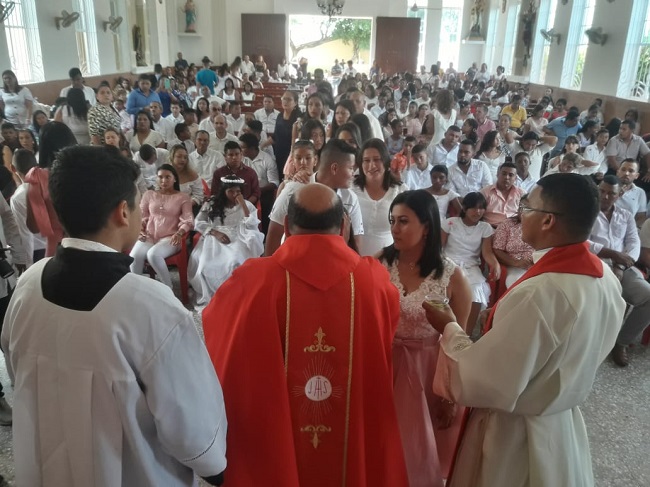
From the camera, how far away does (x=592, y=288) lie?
146cm

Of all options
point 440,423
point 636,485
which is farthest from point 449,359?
point 636,485

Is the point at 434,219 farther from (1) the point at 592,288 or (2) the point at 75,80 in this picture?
(2) the point at 75,80

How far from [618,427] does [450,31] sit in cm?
2235

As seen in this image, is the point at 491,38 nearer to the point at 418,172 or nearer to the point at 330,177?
the point at 418,172

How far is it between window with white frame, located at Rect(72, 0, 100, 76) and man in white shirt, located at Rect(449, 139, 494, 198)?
10.3 m

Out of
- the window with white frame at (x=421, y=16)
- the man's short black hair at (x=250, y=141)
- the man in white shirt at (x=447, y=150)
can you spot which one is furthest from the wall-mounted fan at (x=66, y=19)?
the window with white frame at (x=421, y=16)

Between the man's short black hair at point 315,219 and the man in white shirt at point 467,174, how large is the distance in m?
3.73

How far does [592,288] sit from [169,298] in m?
1.17

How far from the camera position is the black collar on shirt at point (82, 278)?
3.85 feet

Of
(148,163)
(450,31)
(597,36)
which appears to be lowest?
(148,163)

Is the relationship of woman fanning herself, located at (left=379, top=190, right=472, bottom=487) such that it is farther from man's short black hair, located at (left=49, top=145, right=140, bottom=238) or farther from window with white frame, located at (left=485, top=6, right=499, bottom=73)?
window with white frame, located at (left=485, top=6, right=499, bottom=73)

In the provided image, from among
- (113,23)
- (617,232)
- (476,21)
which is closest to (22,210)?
(617,232)

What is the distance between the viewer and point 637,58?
10.1 m

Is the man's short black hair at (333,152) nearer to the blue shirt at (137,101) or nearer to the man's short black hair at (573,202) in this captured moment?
the man's short black hair at (573,202)
